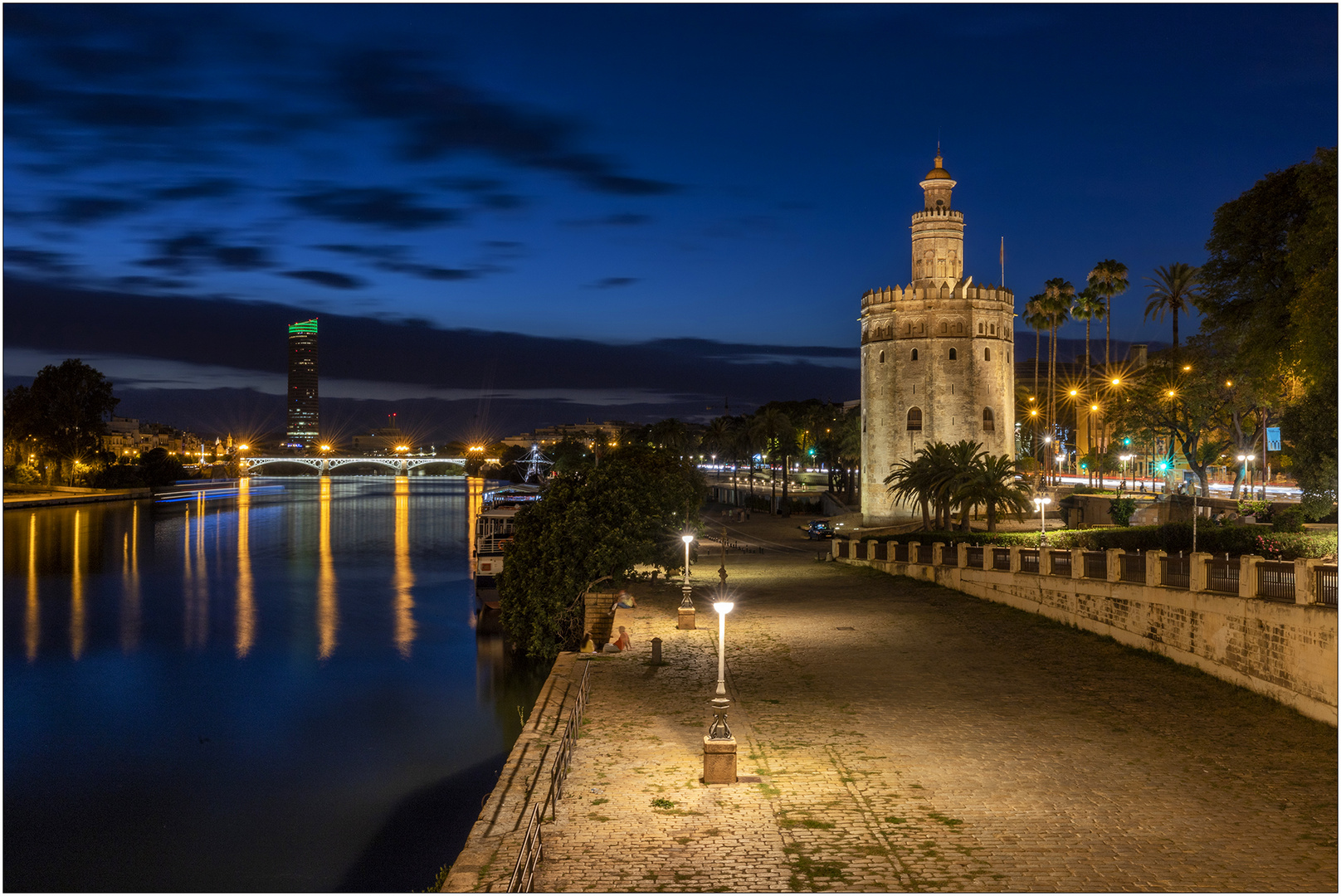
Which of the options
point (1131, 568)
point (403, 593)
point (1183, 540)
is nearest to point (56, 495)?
point (403, 593)

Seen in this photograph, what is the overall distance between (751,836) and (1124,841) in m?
4.06

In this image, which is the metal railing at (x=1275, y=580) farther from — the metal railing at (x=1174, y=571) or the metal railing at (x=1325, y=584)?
the metal railing at (x=1174, y=571)

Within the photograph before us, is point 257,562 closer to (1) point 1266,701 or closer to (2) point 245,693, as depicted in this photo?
(2) point 245,693

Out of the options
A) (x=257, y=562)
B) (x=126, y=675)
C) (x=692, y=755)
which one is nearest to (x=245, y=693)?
(x=126, y=675)

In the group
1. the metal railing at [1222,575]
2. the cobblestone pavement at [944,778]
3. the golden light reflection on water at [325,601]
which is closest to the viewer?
the cobblestone pavement at [944,778]

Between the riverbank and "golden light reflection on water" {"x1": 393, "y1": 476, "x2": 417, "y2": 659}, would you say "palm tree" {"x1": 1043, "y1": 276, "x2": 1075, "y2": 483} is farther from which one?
the riverbank

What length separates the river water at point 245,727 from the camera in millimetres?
18703

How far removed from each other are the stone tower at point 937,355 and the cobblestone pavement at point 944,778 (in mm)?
28411

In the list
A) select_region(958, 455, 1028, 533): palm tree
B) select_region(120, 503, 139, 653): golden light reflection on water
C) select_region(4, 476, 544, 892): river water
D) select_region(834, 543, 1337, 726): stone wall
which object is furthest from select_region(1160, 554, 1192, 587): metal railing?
select_region(120, 503, 139, 653): golden light reflection on water

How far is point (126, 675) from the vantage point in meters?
32.0

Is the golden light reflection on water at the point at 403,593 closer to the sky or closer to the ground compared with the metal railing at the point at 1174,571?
closer to the ground

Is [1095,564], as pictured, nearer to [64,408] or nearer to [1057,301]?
[1057,301]

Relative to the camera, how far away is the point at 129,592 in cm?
4975

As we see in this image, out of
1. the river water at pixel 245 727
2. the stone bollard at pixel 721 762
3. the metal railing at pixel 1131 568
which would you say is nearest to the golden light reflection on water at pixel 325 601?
the river water at pixel 245 727
